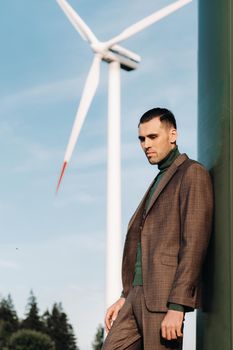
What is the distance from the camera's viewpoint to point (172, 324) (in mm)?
A: 4441

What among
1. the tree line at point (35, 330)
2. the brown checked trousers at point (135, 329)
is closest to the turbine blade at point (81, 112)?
the brown checked trousers at point (135, 329)

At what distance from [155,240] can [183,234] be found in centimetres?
25

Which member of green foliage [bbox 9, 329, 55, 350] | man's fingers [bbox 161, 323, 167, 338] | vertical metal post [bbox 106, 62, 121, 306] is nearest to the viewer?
man's fingers [bbox 161, 323, 167, 338]

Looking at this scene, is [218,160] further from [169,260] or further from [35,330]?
[35,330]

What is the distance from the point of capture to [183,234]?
4633 millimetres

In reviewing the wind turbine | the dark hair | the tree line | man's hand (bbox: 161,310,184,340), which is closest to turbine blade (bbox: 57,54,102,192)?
the wind turbine

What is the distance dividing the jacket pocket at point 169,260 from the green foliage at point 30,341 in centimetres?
7558

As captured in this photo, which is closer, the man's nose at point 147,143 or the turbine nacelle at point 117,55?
the man's nose at point 147,143

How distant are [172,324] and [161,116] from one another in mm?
1370

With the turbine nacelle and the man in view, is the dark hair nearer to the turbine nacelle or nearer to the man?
the man

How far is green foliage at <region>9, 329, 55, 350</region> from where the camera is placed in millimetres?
78812

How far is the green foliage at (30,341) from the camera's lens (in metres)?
78.8

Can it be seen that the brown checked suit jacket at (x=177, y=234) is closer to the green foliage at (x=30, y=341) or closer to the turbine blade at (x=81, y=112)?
the turbine blade at (x=81, y=112)

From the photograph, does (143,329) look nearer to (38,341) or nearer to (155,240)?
(155,240)
